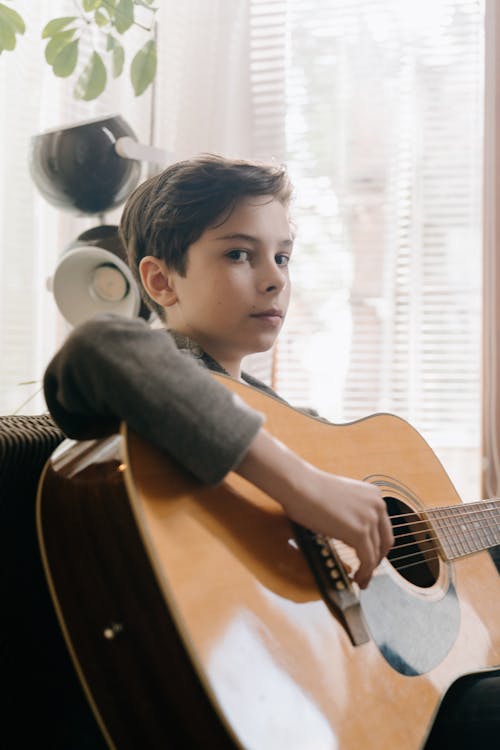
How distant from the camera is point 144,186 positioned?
1232 mm

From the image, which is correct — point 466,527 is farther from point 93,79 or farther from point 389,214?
point 389,214

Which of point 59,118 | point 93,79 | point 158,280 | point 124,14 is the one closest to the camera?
point 158,280

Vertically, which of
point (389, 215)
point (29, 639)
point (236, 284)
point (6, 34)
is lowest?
point (29, 639)

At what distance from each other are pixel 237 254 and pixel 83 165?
853mm

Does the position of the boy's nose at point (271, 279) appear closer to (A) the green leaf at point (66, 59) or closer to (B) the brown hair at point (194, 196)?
(B) the brown hair at point (194, 196)

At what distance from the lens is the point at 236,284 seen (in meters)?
1.07

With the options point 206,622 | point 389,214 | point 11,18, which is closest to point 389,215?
point 389,214

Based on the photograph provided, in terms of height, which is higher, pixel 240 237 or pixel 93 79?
pixel 93 79

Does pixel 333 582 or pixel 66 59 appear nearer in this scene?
pixel 333 582

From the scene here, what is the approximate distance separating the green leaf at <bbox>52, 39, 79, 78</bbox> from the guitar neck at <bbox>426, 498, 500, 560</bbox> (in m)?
1.28

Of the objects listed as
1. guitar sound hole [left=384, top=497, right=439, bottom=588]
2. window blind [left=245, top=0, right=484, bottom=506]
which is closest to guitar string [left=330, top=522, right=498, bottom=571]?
guitar sound hole [left=384, top=497, right=439, bottom=588]

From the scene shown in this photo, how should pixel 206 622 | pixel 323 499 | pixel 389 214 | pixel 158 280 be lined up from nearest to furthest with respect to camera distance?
pixel 206 622, pixel 323 499, pixel 158 280, pixel 389 214

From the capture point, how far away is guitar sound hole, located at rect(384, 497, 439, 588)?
104 centimetres

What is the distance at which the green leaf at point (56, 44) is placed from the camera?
174 centimetres
